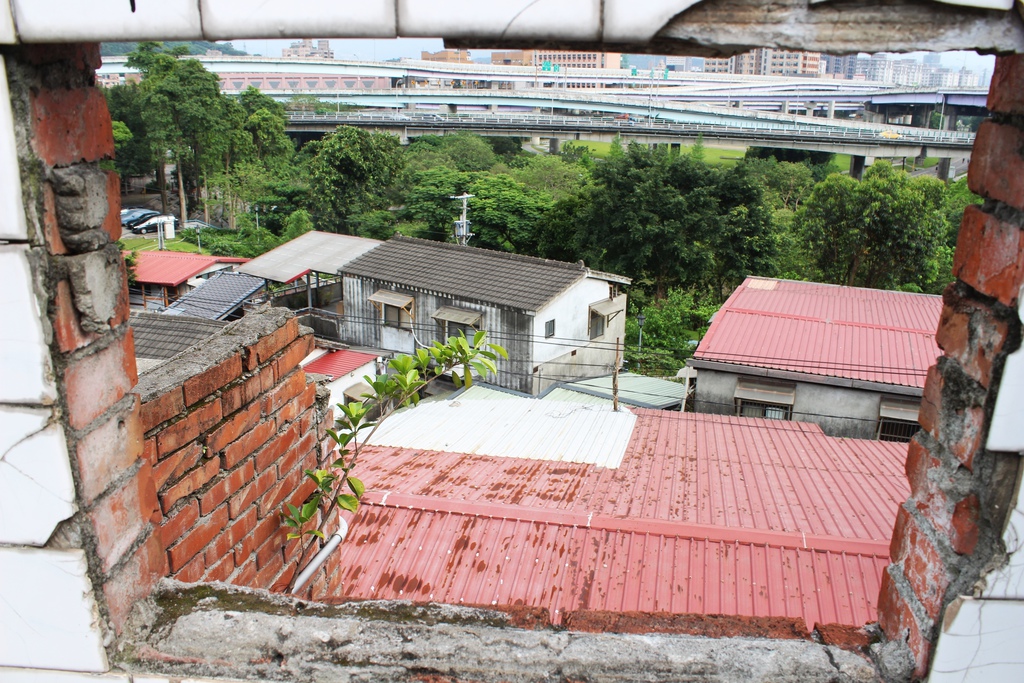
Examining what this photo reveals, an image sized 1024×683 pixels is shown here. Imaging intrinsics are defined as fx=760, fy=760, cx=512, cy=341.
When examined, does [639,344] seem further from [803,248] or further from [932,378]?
[932,378]

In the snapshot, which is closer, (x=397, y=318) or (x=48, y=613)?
(x=48, y=613)

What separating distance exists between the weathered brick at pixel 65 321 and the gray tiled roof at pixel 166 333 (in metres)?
10.2

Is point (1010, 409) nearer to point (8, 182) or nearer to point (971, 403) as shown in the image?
point (971, 403)

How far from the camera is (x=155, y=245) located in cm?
2677

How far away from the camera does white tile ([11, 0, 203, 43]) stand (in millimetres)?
1234

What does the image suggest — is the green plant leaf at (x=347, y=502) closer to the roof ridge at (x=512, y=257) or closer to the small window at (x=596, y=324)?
the roof ridge at (x=512, y=257)

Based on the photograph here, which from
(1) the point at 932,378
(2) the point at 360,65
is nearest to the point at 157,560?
(1) the point at 932,378

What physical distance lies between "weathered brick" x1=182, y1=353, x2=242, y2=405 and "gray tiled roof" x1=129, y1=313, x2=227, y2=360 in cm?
964

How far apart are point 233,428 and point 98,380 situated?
1.84ft

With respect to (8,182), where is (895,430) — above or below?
below

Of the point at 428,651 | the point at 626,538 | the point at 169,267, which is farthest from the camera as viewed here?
the point at 169,267

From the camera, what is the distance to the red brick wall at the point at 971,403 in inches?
51.9

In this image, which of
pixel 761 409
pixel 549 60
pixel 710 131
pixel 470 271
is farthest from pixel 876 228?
pixel 549 60

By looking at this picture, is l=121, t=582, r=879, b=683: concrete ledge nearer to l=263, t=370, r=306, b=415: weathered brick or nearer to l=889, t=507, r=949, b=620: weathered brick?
l=889, t=507, r=949, b=620: weathered brick
